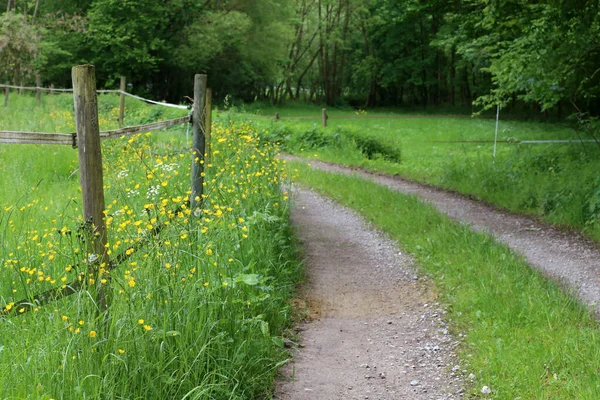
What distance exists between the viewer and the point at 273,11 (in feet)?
161

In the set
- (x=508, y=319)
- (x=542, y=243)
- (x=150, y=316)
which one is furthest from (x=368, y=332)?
(x=542, y=243)

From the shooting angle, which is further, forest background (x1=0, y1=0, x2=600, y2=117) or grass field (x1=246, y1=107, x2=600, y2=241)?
forest background (x1=0, y1=0, x2=600, y2=117)

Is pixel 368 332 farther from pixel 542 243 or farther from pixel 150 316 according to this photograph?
pixel 542 243

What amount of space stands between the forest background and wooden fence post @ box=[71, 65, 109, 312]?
614 centimetres

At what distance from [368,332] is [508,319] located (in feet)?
3.92

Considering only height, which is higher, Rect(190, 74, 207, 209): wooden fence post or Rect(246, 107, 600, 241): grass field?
Rect(190, 74, 207, 209): wooden fence post

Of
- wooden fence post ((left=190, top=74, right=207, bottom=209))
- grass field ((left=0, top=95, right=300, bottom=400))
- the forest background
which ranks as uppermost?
the forest background

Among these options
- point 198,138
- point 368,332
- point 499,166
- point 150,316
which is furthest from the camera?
point 499,166

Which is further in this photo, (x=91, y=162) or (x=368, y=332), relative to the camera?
(x=368, y=332)

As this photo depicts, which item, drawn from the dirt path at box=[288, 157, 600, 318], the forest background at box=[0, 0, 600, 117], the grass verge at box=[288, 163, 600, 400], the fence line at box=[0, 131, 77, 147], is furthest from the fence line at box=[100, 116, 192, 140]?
the dirt path at box=[288, 157, 600, 318]

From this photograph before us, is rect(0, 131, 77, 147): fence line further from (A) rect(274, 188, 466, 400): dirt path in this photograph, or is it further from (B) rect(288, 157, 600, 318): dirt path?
(B) rect(288, 157, 600, 318): dirt path

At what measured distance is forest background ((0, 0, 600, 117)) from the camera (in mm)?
11977

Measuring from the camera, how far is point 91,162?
402 cm

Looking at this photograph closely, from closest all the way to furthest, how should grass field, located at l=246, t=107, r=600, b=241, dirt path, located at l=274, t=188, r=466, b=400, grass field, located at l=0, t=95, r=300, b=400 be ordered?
grass field, located at l=0, t=95, r=300, b=400 → dirt path, located at l=274, t=188, r=466, b=400 → grass field, located at l=246, t=107, r=600, b=241
